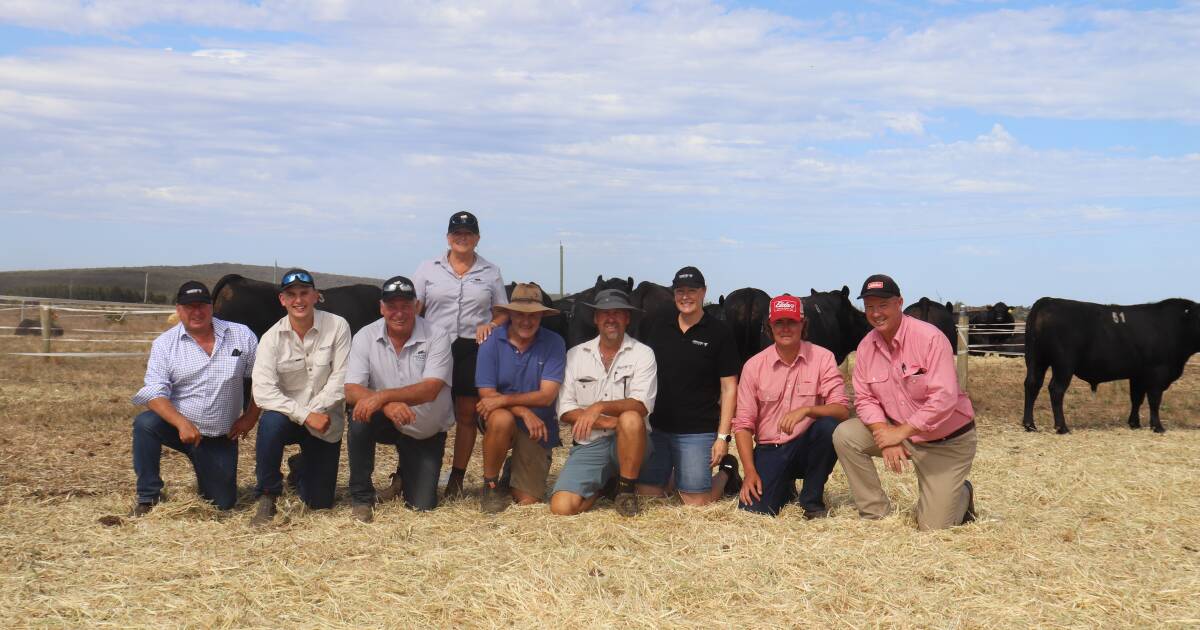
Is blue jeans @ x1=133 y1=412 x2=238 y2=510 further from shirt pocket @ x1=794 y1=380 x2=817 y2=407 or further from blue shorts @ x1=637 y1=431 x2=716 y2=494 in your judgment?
shirt pocket @ x1=794 y1=380 x2=817 y2=407

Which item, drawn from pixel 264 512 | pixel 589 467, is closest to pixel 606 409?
pixel 589 467

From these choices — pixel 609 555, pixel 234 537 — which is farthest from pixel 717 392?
pixel 234 537

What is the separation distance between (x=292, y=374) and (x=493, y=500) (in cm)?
145

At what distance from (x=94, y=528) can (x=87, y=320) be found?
75.8ft

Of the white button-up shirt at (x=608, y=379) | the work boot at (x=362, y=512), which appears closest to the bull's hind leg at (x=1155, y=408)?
the white button-up shirt at (x=608, y=379)

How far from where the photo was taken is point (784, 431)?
19.4 ft

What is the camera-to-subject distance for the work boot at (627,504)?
19.4ft

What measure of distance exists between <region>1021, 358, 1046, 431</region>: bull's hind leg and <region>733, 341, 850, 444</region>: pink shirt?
248 inches

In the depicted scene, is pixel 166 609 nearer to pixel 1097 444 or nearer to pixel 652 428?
pixel 652 428

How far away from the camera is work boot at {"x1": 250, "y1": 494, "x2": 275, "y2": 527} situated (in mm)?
5707

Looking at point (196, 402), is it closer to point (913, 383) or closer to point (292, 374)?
point (292, 374)

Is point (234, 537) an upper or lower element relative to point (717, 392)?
lower

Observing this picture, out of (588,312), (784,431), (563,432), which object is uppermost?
(588,312)

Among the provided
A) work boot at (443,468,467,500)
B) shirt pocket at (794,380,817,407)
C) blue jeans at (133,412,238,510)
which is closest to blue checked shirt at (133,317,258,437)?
blue jeans at (133,412,238,510)
